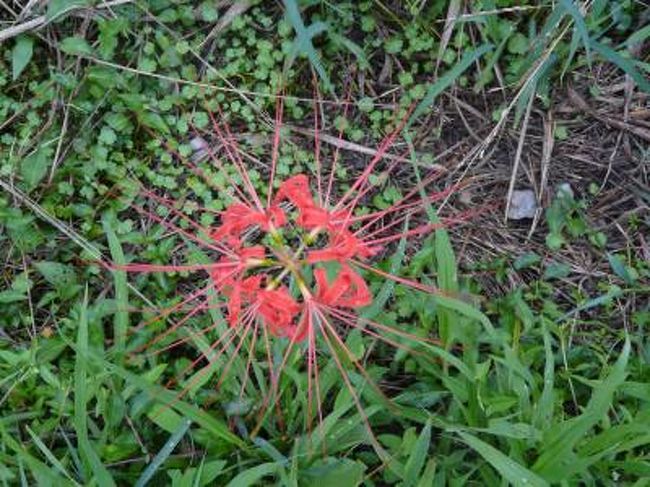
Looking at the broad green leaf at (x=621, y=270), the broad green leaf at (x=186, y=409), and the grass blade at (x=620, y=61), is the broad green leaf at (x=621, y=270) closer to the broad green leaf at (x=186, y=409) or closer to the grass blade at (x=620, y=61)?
the grass blade at (x=620, y=61)

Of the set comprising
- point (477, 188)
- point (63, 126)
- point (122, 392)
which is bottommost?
point (122, 392)

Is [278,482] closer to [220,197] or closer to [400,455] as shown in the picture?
[400,455]

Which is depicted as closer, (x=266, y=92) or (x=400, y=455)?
(x=400, y=455)

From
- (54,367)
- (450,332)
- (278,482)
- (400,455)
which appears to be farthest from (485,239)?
(54,367)

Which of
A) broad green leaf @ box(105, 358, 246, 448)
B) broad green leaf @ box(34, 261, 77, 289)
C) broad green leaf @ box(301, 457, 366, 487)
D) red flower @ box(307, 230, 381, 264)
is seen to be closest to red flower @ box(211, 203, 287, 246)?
red flower @ box(307, 230, 381, 264)

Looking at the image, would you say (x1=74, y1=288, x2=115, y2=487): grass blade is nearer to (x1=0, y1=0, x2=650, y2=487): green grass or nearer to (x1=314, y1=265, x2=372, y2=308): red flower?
(x1=0, y1=0, x2=650, y2=487): green grass

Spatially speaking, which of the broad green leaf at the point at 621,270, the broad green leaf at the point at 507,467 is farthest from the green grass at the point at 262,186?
the broad green leaf at the point at 507,467

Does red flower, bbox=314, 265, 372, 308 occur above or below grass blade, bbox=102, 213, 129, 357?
above

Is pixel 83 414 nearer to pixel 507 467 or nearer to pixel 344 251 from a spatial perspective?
pixel 344 251
